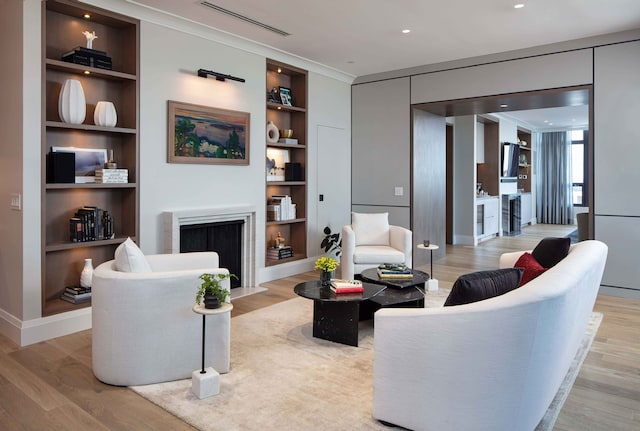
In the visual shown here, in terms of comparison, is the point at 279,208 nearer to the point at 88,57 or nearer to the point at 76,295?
the point at 76,295

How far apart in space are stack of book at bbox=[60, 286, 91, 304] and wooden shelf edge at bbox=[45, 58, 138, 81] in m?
1.86

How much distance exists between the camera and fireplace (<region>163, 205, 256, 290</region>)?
457 centimetres

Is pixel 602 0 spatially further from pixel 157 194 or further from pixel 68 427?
pixel 68 427

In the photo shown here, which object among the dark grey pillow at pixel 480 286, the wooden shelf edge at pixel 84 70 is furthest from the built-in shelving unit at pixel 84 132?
the dark grey pillow at pixel 480 286

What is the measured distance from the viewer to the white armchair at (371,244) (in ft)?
17.1

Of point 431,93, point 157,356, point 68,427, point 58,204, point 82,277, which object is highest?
point 431,93

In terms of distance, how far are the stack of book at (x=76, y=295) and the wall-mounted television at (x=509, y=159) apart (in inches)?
365

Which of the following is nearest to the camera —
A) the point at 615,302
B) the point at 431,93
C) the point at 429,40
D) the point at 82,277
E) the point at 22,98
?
the point at 22,98

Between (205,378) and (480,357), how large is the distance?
154 centimetres

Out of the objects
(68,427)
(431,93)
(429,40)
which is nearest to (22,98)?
(68,427)

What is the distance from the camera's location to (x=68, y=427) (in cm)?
237

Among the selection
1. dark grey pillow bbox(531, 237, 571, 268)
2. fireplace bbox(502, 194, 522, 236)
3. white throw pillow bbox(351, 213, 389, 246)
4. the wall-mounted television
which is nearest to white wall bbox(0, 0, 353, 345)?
white throw pillow bbox(351, 213, 389, 246)

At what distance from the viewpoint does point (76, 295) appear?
12.9ft

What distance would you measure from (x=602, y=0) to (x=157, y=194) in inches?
176
